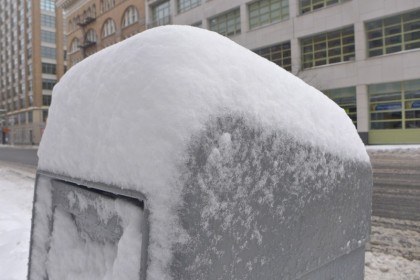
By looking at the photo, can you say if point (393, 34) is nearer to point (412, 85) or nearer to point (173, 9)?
point (412, 85)

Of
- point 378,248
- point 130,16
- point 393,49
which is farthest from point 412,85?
point 130,16

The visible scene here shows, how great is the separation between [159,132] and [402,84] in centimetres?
2149

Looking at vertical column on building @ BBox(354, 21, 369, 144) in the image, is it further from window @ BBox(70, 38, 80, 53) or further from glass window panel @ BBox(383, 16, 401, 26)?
window @ BBox(70, 38, 80, 53)

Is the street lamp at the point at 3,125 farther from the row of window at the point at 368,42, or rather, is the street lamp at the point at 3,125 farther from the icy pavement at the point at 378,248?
the icy pavement at the point at 378,248

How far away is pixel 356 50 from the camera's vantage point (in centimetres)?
2055

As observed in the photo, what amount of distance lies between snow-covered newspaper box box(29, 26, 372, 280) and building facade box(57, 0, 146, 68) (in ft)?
112

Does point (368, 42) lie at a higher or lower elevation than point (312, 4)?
lower

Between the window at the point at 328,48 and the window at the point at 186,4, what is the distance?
10666mm

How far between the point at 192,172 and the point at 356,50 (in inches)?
872

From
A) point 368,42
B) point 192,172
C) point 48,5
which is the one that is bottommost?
point 192,172

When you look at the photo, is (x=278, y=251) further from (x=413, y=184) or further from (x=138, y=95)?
(x=413, y=184)

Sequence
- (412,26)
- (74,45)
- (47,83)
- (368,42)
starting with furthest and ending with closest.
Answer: (47,83) < (74,45) < (368,42) < (412,26)

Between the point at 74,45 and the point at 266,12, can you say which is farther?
the point at 74,45

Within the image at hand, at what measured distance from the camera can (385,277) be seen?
2.90 m
